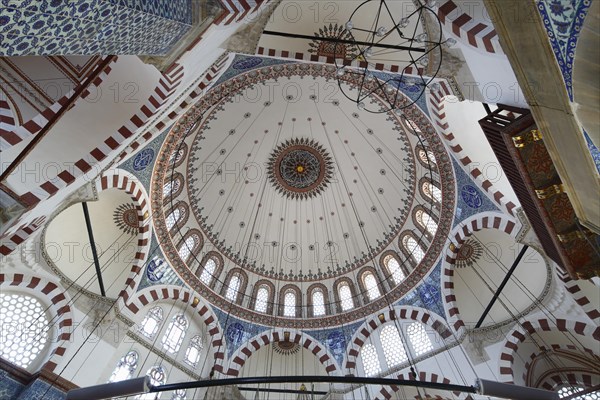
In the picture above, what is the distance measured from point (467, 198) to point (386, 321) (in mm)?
4289

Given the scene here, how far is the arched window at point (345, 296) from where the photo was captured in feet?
36.2

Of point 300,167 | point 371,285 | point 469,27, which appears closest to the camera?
point 469,27

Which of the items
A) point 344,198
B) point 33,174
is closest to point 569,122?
point 33,174

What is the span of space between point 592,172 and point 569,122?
0.45 meters

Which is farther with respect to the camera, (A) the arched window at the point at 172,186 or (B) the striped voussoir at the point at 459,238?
(A) the arched window at the point at 172,186

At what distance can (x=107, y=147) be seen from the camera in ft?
16.1

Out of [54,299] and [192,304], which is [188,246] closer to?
[192,304]

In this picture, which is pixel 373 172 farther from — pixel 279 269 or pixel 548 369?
pixel 548 369

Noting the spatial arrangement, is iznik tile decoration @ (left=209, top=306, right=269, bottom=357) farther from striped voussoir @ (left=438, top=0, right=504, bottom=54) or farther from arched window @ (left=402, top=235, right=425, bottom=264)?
striped voussoir @ (left=438, top=0, right=504, bottom=54)

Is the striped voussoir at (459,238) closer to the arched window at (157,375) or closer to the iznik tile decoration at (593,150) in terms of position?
the iznik tile decoration at (593,150)

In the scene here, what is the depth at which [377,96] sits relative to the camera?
29.7ft

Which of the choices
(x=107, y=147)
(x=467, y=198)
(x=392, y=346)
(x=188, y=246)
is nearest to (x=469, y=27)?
(x=467, y=198)

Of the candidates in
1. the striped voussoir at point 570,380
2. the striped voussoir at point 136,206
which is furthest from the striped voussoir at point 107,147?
the striped voussoir at point 570,380

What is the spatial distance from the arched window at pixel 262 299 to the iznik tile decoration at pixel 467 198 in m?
6.51
